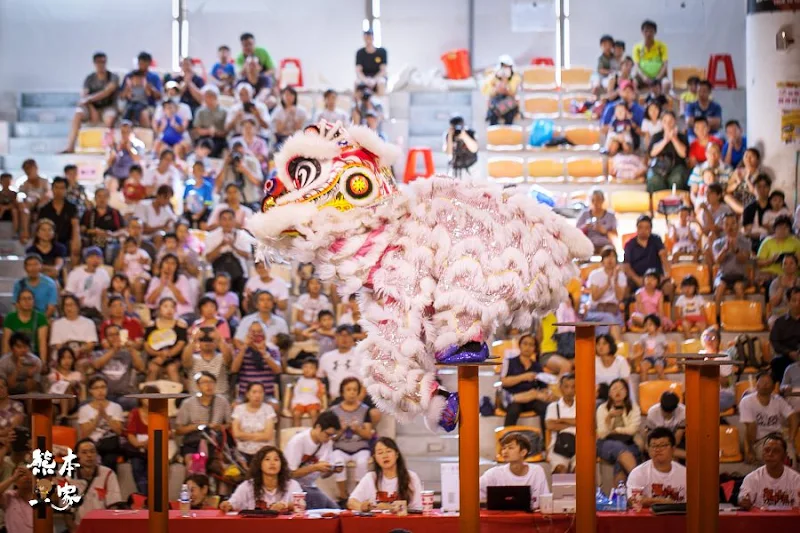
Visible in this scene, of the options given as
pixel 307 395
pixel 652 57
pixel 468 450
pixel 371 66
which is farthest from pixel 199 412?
pixel 652 57

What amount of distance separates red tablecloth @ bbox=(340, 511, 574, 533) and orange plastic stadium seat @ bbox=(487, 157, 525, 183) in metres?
5.86

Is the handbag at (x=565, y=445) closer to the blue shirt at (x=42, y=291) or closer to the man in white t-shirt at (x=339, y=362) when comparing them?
the man in white t-shirt at (x=339, y=362)

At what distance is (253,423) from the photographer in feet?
21.8

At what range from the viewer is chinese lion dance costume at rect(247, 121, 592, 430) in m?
3.85

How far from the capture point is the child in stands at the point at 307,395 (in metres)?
6.89

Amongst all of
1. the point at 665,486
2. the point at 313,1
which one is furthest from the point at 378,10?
the point at 665,486

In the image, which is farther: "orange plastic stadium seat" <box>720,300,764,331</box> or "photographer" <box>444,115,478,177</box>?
"photographer" <box>444,115,478,177</box>

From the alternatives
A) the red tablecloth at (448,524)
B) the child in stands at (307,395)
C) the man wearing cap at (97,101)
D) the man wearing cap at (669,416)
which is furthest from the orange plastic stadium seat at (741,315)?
the man wearing cap at (97,101)

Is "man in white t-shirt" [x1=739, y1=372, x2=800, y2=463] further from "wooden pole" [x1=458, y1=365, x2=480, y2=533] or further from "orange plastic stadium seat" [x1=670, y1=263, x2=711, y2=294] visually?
"wooden pole" [x1=458, y1=365, x2=480, y2=533]

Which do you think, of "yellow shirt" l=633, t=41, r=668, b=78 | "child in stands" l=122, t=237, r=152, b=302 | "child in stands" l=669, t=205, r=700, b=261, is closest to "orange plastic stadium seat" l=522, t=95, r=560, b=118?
"yellow shirt" l=633, t=41, r=668, b=78

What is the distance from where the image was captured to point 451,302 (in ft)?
12.6

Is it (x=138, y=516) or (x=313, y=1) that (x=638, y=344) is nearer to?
(x=138, y=516)

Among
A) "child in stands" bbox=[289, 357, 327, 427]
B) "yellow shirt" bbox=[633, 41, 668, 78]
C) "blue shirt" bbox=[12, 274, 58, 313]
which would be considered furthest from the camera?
"yellow shirt" bbox=[633, 41, 668, 78]

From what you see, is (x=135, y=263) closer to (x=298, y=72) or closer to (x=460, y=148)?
(x=460, y=148)
